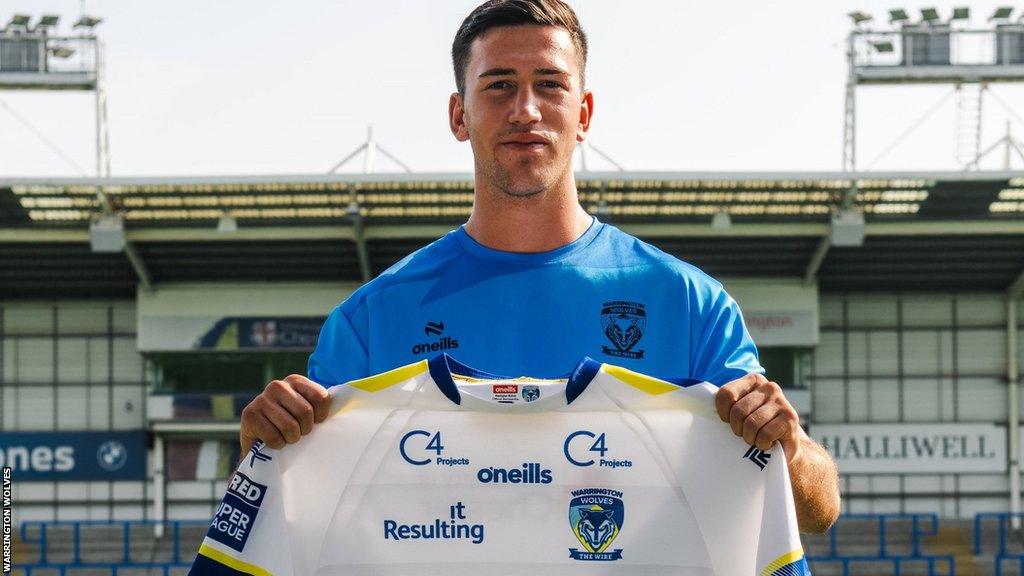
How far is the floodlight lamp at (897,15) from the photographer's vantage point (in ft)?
94.9

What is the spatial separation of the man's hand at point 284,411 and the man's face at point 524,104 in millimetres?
834

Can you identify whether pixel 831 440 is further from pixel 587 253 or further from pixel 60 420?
pixel 587 253

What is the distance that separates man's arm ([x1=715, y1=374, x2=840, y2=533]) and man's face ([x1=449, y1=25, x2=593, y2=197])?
840 mm

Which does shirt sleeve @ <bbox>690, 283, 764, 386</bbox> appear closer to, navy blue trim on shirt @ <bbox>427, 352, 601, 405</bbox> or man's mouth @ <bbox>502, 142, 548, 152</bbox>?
navy blue trim on shirt @ <bbox>427, 352, 601, 405</bbox>

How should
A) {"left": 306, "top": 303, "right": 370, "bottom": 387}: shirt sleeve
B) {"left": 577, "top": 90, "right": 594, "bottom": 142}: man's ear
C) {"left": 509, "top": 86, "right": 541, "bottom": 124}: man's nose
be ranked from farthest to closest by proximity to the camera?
{"left": 306, "top": 303, "right": 370, "bottom": 387}: shirt sleeve < {"left": 577, "top": 90, "right": 594, "bottom": 142}: man's ear < {"left": 509, "top": 86, "right": 541, "bottom": 124}: man's nose

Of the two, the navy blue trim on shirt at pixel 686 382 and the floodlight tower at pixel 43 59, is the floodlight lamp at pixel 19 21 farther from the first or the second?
the navy blue trim on shirt at pixel 686 382

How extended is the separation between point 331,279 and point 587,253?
85.5ft

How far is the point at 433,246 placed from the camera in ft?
13.5

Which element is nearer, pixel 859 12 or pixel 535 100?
pixel 535 100

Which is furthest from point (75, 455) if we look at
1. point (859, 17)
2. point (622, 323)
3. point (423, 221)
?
point (622, 323)

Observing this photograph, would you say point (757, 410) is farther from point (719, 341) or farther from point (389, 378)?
point (389, 378)

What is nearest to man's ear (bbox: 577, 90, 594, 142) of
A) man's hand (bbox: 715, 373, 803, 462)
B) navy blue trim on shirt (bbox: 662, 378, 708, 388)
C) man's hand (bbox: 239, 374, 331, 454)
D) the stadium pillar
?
navy blue trim on shirt (bbox: 662, 378, 708, 388)

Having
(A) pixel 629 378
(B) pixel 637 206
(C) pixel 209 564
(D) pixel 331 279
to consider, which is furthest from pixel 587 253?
(D) pixel 331 279

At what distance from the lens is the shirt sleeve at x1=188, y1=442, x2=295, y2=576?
377 centimetres
